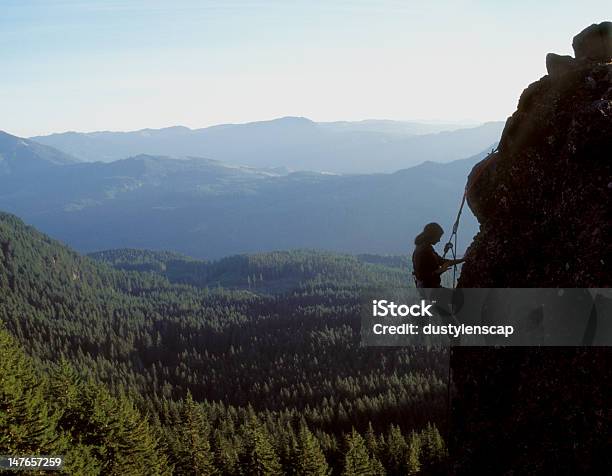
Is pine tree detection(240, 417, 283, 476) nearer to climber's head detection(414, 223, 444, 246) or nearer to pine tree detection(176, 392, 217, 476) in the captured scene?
pine tree detection(176, 392, 217, 476)

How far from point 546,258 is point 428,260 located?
351 centimetres

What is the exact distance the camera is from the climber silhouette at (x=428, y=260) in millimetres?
14078

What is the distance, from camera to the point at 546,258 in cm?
1125

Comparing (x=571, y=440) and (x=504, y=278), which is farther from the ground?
(x=504, y=278)

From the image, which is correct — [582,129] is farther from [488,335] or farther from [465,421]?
[465,421]

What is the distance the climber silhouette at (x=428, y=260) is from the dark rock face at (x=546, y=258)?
0.98 meters

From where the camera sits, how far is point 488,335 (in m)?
12.3

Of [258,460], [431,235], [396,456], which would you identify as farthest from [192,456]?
[431,235]

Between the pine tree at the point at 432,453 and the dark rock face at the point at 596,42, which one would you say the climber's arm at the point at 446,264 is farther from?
the pine tree at the point at 432,453

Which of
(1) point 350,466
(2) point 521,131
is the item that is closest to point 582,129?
(2) point 521,131

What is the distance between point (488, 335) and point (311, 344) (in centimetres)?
18574

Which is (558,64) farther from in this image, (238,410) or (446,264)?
(238,410)

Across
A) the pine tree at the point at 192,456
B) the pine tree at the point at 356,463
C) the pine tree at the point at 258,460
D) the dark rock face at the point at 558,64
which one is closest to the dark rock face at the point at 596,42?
the dark rock face at the point at 558,64

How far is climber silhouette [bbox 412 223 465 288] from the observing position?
14078 mm
